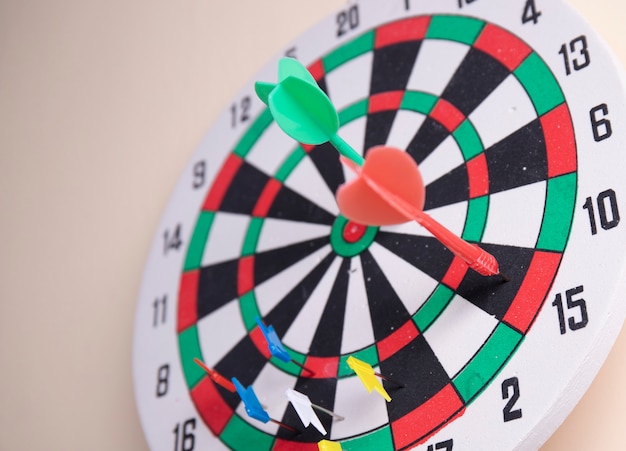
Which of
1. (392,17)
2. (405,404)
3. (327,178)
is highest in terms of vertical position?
(392,17)

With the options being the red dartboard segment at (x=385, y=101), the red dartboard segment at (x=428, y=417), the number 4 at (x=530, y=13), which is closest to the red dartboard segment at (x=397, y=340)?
the red dartboard segment at (x=428, y=417)

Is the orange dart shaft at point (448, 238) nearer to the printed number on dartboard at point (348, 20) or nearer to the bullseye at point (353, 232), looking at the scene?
the bullseye at point (353, 232)

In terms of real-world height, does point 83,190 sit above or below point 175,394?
above

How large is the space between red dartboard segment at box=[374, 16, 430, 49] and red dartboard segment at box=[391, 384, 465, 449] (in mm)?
692

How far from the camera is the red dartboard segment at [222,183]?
6.20ft

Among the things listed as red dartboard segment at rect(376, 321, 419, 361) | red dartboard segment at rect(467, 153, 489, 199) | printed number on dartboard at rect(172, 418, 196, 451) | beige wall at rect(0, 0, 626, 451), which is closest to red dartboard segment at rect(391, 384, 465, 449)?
red dartboard segment at rect(376, 321, 419, 361)

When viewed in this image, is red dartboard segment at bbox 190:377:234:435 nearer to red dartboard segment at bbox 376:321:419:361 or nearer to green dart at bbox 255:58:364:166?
red dartboard segment at bbox 376:321:419:361

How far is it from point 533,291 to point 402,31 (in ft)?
2.09

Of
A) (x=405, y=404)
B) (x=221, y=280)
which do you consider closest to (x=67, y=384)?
(x=221, y=280)

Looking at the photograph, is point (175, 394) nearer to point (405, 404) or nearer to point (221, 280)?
point (221, 280)

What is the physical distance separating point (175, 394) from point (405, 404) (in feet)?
1.72

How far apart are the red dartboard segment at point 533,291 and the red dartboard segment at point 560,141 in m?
0.14

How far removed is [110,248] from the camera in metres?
2.15

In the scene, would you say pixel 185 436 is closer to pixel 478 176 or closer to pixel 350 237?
pixel 350 237
